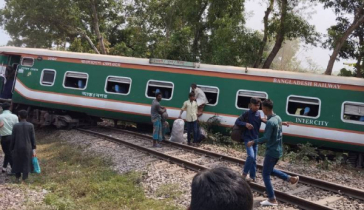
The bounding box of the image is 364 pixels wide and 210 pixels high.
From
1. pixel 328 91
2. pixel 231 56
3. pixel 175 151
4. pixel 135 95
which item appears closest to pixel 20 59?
pixel 135 95

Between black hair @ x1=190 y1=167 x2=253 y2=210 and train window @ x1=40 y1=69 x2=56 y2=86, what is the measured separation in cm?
1282

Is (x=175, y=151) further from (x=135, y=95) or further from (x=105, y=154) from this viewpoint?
(x=135, y=95)

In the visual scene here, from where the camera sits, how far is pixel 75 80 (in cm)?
1362

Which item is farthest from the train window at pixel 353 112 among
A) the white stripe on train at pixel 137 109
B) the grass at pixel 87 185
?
the grass at pixel 87 185

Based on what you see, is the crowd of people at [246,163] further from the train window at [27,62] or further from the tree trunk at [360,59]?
the tree trunk at [360,59]

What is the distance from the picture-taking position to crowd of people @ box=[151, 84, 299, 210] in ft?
6.06

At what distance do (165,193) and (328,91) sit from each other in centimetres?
672

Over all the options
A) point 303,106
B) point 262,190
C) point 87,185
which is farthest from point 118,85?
point 262,190

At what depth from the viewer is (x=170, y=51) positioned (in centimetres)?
2042

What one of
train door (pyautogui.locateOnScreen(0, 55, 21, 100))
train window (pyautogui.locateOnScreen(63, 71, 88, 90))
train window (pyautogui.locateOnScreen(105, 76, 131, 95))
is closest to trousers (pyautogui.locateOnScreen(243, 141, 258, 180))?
train window (pyautogui.locateOnScreen(105, 76, 131, 95))

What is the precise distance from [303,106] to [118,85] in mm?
6474

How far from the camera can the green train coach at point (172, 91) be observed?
1080 centimetres

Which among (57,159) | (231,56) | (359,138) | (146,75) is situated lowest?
(57,159)

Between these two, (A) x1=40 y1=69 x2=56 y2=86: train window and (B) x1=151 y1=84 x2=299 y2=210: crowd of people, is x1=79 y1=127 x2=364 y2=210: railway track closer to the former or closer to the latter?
(B) x1=151 y1=84 x2=299 y2=210: crowd of people
